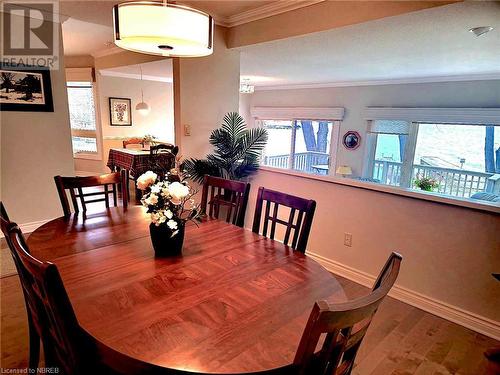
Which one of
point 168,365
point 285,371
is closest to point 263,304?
point 285,371

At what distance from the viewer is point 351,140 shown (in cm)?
684

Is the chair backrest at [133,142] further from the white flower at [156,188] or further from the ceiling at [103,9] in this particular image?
the white flower at [156,188]

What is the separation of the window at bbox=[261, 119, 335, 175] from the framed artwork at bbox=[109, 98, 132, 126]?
10.7 ft

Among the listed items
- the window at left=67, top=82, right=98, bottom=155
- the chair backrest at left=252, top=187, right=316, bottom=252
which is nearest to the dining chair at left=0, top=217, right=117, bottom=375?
the chair backrest at left=252, top=187, right=316, bottom=252

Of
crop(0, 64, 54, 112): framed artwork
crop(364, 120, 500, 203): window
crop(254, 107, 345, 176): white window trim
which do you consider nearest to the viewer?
crop(0, 64, 54, 112): framed artwork

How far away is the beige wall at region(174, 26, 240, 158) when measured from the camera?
340 cm

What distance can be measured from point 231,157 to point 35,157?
7.37 ft

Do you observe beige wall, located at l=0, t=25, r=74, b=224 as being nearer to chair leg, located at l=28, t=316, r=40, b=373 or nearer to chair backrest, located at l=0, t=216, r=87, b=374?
chair leg, located at l=28, t=316, r=40, b=373

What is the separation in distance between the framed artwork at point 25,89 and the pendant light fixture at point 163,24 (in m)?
2.55

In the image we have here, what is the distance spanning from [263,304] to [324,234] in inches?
80.0

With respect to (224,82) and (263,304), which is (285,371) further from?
(224,82)

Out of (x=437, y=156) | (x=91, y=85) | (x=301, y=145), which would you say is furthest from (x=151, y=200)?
(x=301, y=145)

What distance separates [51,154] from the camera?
12.0 ft

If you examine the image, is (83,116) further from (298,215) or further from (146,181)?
(298,215)
